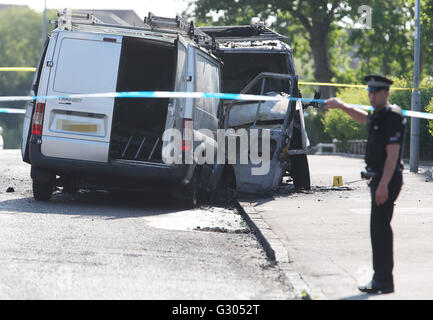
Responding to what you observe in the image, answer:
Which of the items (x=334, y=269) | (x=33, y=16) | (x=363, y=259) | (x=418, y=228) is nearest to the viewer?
(x=334, y=269)

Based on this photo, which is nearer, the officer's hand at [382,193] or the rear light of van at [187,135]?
the officer's hand at [382,193]

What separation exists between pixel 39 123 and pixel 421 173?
11667 mm

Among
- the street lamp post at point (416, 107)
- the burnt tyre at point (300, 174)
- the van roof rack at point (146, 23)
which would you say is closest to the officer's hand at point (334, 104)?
the van roof rack at point (146, 23)

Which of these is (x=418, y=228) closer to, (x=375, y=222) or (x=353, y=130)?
(x=375, y=222)

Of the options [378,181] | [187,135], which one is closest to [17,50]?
[187,135]

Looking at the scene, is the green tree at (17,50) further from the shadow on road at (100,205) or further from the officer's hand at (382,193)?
the officer's hand at (382,193)

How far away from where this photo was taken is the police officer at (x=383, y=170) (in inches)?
262

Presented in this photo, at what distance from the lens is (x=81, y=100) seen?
1198 centimetres

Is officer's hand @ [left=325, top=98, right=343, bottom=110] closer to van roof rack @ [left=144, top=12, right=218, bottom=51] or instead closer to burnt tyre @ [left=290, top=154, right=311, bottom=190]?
van roof rack @ [left=144, top=12, right=218, bottom=51]

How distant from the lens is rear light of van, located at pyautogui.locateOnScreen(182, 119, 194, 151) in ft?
39.2

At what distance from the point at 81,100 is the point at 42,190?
152 cm
